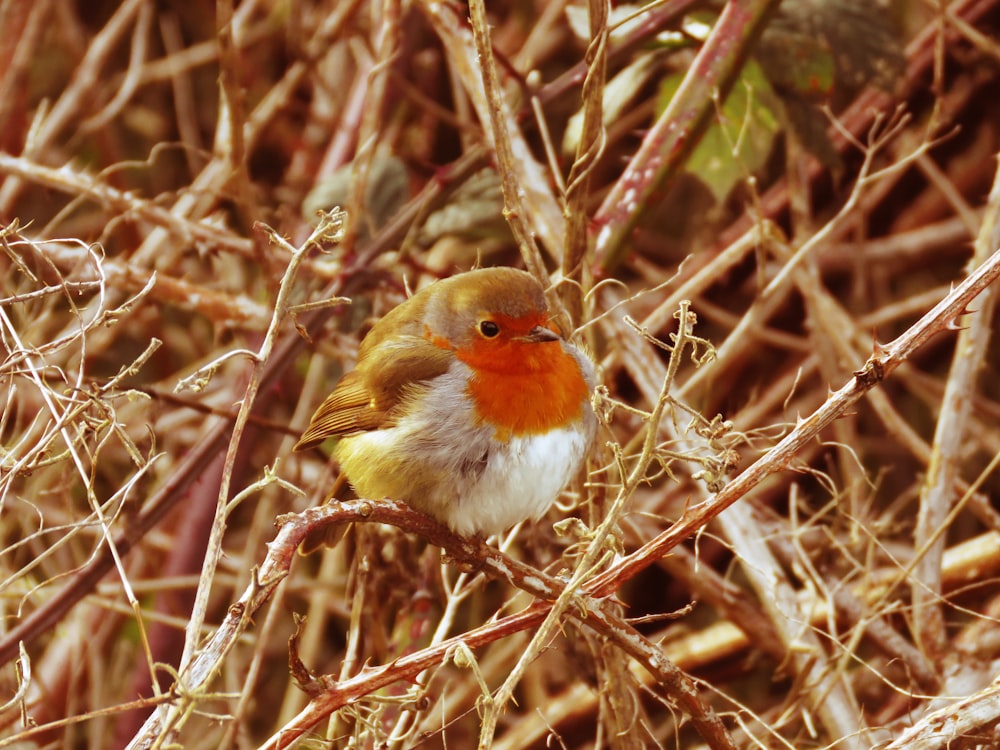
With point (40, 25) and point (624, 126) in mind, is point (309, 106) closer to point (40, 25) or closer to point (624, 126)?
point (40, 25)

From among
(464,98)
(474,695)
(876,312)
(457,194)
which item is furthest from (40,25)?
(876,312)

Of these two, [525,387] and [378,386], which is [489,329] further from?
[378,386]

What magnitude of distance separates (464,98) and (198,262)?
1353mm

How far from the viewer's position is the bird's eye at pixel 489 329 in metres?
2.58

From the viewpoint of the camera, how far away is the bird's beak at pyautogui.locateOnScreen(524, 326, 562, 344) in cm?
252

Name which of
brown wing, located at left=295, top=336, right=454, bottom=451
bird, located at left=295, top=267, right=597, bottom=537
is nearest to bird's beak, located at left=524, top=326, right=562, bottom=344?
bird, located at left=295, top=267, right=597, bottom=537

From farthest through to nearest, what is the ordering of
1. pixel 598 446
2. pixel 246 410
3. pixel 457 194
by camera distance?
pixel 457 194 < pixel 598 446 < pixel 246 410

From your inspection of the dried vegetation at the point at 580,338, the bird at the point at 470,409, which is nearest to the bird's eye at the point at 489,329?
the bird at the point at 470,409

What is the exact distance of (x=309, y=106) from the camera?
15.7 ft

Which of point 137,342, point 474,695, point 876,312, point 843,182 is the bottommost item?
point 474,695

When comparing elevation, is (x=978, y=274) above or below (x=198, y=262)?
above

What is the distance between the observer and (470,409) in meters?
2.47

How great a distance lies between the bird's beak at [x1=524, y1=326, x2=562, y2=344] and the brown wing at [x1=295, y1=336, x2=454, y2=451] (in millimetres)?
205

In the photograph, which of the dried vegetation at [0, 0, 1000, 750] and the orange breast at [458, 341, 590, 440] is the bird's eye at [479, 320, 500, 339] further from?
the dried vegetation at [0, 0, 1000, 750]
